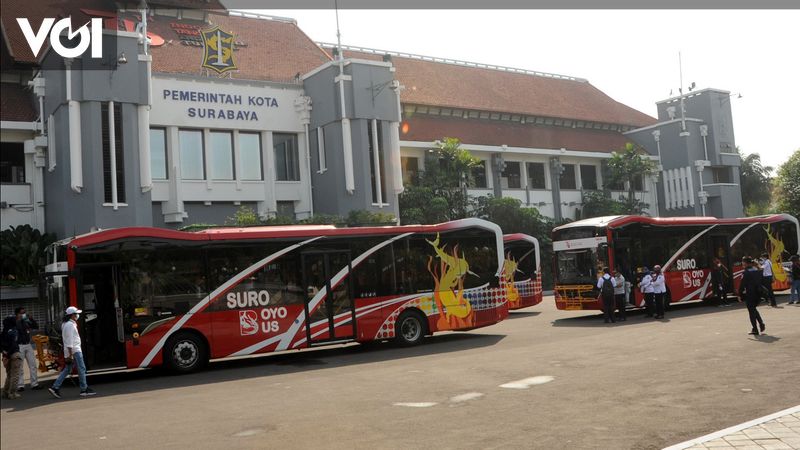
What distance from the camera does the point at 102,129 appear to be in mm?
27250

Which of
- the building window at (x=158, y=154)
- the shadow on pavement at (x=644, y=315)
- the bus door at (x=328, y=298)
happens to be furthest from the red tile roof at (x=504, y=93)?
the bus door at (x=328, y=298)

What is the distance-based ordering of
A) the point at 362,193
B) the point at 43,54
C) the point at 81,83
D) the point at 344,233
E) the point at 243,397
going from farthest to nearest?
the point at 362,193
the point at 43,54
the point at 81,83
the point at 344,233
the point at 243,397

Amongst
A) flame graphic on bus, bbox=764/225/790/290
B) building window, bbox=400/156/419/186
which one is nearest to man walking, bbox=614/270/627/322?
flame graphic on bus, bbox=764/225/790/290

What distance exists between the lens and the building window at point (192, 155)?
30891 millimetres

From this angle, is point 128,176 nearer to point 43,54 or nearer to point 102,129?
point 102,129

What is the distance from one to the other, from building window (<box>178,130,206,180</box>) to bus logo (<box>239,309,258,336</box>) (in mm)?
16514

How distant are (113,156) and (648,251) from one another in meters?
19.3

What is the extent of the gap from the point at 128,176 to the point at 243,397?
18426 mm

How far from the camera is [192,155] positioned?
31188mm

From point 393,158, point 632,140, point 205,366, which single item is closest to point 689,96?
point 632,140

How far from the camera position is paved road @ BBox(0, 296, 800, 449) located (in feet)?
26.9

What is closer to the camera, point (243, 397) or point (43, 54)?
point (243, 397)

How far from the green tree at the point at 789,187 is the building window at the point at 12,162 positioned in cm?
4327

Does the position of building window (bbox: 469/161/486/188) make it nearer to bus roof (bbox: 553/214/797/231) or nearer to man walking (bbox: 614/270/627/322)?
bus roof (bbox: 553/214/797/231)
